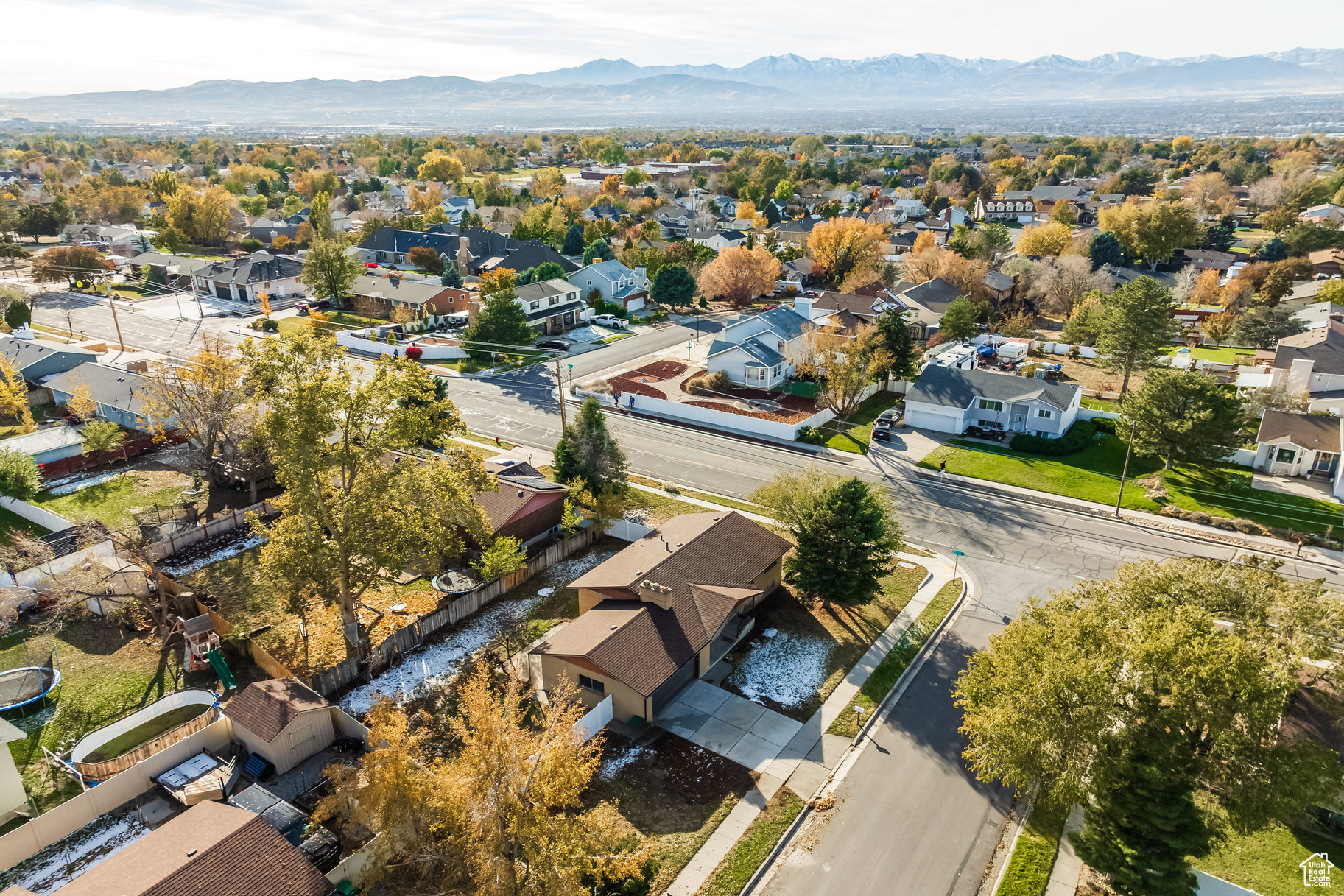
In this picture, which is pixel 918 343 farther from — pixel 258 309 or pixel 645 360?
pixel 258 309

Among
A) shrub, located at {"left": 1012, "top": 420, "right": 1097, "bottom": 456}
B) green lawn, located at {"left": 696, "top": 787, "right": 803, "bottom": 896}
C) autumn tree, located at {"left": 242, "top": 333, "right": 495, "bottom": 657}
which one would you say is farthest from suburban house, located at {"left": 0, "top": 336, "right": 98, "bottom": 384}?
shrub, located at {"left": 1012, "top": 420, "right": 1097, "bottom": 456}

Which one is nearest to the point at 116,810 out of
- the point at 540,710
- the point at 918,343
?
the point at 540,710

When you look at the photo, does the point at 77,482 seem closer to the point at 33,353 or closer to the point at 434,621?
the point at 33,353

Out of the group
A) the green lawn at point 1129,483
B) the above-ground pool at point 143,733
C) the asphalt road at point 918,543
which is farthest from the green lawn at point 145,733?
the green lawn at point 1129,483

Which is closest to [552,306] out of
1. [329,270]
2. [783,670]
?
[329,270]

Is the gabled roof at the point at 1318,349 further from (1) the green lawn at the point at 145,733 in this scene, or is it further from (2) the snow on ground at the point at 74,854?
(2) the snow on ground at the point at 74,854

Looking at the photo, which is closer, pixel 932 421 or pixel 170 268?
pixel 932 421
